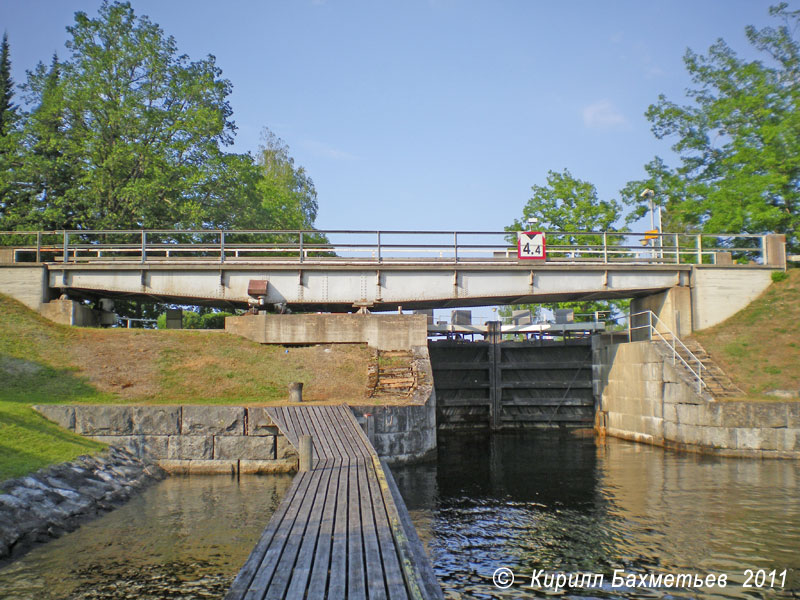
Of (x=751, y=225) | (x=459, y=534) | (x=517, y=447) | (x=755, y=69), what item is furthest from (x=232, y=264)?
(x=755, y=69)

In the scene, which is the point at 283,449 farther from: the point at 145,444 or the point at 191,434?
the point at 145,444

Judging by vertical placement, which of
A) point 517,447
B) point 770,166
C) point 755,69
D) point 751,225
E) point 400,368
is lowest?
point 517,447

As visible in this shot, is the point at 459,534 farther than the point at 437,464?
No

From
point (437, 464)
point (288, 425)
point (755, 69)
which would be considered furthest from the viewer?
point (755, 69)

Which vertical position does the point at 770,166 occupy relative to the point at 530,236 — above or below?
above

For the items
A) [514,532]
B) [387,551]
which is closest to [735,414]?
[514,532]

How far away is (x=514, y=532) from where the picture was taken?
38.6 ft

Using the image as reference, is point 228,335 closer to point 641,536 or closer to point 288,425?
point 288,425

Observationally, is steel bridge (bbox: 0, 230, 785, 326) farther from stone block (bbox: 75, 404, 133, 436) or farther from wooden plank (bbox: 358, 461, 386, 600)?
wooden plank (bbox: 358, 461, 386, 600)

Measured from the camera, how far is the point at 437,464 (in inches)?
771

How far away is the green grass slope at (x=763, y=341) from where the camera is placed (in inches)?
850

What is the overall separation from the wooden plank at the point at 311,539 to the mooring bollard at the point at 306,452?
92 cm

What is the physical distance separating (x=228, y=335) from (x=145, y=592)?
1602 cm

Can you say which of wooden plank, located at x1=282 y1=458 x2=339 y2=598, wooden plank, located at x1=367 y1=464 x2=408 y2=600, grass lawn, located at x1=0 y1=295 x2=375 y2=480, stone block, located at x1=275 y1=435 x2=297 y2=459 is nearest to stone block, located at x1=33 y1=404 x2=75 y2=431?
grass lawn, located at x1=0 y1=295 x2=375 y2=480
